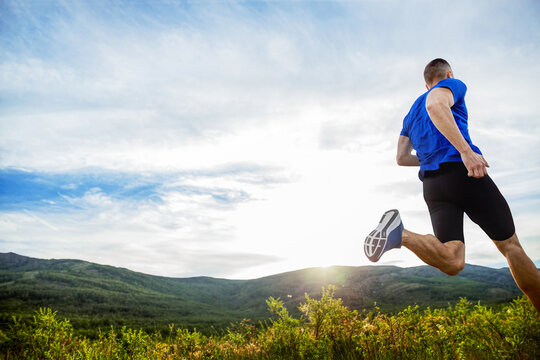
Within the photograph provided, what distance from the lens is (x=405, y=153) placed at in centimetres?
413

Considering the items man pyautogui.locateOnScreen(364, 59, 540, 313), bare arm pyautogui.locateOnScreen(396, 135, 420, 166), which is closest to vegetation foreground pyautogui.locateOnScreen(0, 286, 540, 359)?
man pyautogui.locateOnScreen(364, 59, 540, 313)

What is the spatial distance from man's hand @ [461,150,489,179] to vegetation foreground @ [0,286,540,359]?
5.49 feet

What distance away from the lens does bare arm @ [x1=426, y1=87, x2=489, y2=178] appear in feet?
9.16

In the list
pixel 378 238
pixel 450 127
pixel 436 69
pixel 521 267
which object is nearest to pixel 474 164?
pixel 450 127

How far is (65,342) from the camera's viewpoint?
157 inches

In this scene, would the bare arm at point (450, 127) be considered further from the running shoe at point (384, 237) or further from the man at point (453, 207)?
the running shoe at point (384, 237)

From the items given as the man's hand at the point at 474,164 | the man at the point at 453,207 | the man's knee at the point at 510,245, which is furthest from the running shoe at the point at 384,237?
the man's knee at the point at 510,245

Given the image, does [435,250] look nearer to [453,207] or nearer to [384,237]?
[384,237]

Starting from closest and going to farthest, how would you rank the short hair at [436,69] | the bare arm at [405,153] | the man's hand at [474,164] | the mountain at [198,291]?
the man's hand at [474,164]
the short hair at [436,69]
the bare arm at [405,153]
the mountain at [198,291]

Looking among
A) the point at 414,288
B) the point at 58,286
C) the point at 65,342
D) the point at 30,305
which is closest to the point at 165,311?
the point at 30,305

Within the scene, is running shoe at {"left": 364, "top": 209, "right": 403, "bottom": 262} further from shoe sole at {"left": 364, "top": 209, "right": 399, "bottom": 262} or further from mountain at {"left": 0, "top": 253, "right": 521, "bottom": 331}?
mountain at {"left": 0, "top": 253, "right": 521, "bottom": 331}

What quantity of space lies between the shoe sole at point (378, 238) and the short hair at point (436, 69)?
1.75 meters

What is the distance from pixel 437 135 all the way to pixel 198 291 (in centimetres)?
16118

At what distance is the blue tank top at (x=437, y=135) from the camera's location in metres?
3.24
